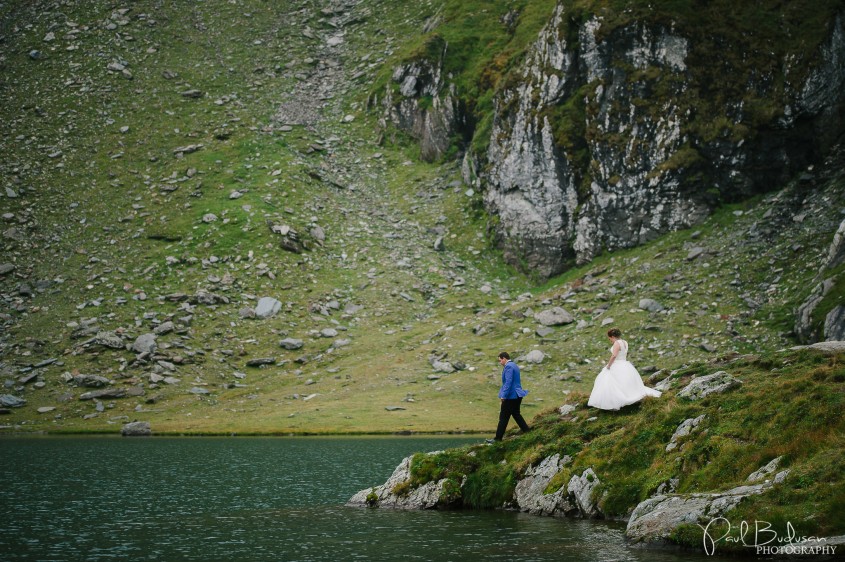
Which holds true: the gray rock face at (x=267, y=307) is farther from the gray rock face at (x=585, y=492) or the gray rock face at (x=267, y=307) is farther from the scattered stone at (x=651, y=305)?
the gray rock face at (x=585, y=492)

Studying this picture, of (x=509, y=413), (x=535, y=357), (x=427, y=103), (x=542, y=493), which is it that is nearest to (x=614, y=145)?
(x=535, y=357)

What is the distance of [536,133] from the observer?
409ft

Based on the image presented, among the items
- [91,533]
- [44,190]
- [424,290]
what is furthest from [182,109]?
[91,533]

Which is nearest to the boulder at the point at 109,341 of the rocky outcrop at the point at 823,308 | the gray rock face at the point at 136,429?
the gray rock face at the point at 136,429

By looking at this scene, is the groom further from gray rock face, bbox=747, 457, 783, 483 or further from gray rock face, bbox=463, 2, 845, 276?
gray rock face, bbox=463, 2, 845, 276

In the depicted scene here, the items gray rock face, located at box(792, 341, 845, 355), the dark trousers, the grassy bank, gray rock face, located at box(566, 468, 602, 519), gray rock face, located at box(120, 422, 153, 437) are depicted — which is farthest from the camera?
gray rock face, located at box(120, 422, 153, 437)

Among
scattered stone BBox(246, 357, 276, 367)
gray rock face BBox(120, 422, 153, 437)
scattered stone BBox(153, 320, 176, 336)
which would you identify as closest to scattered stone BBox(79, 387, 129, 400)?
scattered stone BBox(153, 320, 176, 336)

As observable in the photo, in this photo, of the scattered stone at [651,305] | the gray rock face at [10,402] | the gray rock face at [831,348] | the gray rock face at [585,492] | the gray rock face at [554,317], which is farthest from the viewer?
the gray rock face at [554,317]

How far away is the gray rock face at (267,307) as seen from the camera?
109312 mm

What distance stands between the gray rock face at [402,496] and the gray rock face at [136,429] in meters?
54.5

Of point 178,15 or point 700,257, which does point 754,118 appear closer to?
point 700,257

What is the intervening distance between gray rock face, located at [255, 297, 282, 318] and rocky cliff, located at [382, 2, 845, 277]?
4406cm

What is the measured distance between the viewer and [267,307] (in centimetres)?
10981

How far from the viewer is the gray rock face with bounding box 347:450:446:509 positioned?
104 feet
